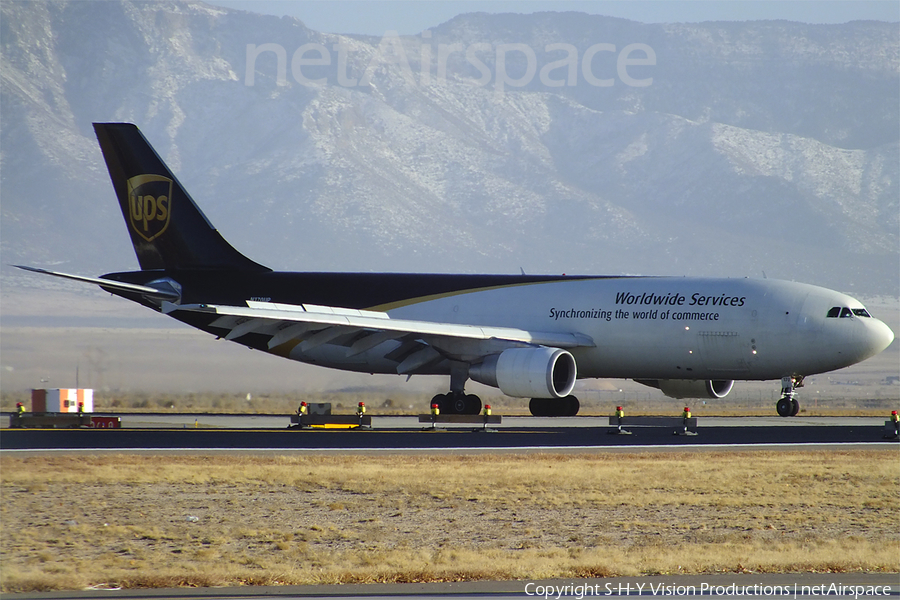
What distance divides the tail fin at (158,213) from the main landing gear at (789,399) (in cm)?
1945

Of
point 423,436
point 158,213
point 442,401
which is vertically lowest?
point 423,436

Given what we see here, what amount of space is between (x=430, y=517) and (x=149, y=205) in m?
28.9

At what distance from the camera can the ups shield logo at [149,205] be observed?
44.0m

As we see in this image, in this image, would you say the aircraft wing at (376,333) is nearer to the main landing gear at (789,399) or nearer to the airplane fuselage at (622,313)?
the airplane fuselage at (622,313)

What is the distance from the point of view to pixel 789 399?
117 ft

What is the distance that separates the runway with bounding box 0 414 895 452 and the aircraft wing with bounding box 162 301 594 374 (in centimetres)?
→ 242

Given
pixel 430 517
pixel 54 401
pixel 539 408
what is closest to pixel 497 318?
pixel 539 408

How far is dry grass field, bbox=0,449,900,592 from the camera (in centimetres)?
1458

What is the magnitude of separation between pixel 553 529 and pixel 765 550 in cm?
322

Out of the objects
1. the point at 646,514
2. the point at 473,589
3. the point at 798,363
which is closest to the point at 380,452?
the point at 646,514

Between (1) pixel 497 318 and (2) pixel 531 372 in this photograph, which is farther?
(1) pixel 497 318

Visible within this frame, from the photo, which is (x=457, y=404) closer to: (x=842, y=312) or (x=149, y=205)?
(x=842, y=312)

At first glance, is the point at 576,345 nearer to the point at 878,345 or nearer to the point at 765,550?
the point at 878,345

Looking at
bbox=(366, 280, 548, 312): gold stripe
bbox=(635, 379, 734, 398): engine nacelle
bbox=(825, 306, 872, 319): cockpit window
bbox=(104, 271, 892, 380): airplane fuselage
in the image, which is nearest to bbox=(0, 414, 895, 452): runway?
bbox=(635, 379, 734, 398): engine nacelle
